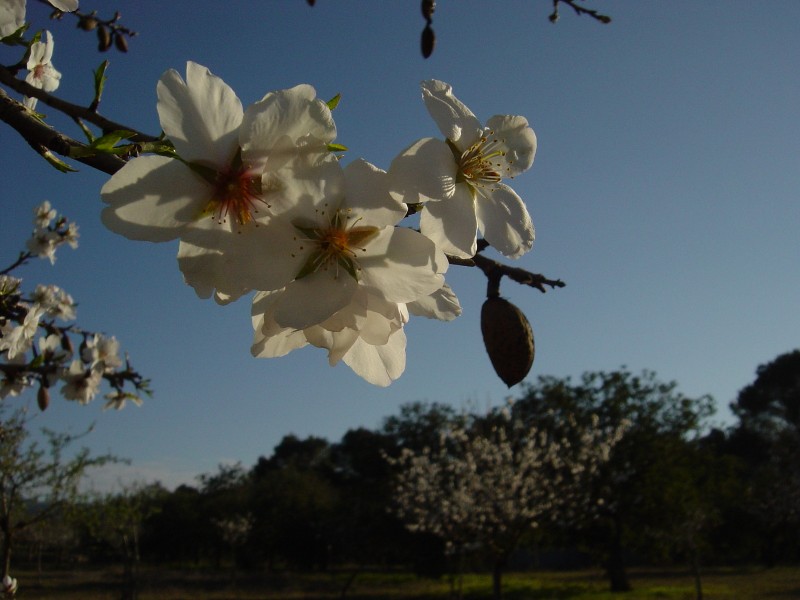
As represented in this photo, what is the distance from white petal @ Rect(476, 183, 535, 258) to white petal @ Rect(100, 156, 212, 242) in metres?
0.34

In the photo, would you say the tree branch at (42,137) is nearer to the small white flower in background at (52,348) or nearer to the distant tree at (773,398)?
the small white flower in background at (52,348)

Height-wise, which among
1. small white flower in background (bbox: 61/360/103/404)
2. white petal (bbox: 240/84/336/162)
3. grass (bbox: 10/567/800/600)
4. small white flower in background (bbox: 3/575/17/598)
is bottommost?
grass (bbox: 10/567/800/600)

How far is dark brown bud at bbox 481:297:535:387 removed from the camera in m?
0.82

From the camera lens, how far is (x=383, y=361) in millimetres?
830

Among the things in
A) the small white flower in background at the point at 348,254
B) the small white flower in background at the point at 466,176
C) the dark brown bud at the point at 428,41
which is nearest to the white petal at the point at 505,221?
the small white flower in background at the point at 466,176

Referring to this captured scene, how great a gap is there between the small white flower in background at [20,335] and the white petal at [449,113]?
2324mm

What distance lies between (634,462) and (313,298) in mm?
20631

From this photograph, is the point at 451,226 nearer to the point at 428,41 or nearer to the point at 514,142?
the point at 514,142

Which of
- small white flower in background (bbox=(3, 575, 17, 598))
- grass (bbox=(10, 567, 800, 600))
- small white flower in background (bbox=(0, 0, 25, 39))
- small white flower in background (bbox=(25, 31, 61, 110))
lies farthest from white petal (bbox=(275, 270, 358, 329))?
grass (bbox=(10, 567, 800, 600))

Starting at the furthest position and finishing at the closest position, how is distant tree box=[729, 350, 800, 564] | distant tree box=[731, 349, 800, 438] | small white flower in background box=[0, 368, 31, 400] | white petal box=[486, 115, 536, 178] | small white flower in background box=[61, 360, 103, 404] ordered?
distant tree box=[731, 349, 800, 438] → distant tree box=[729, 350, 800, 564] → small white flower in background box=[61, 360, 103, 404] → small white flower in background box=[0, 368, 31, 400] → white petal box=[486, 115, 536, 178]

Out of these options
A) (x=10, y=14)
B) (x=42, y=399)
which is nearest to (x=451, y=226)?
(x=10, y=14)

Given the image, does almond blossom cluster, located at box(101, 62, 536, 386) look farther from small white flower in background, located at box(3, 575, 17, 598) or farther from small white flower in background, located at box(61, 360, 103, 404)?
small white flower in background, located at box(3, 575, 17, 598)

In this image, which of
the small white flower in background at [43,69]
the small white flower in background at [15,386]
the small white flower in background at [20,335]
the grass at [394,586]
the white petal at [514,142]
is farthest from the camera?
the grass at [394,586]

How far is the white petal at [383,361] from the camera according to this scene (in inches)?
32.2
